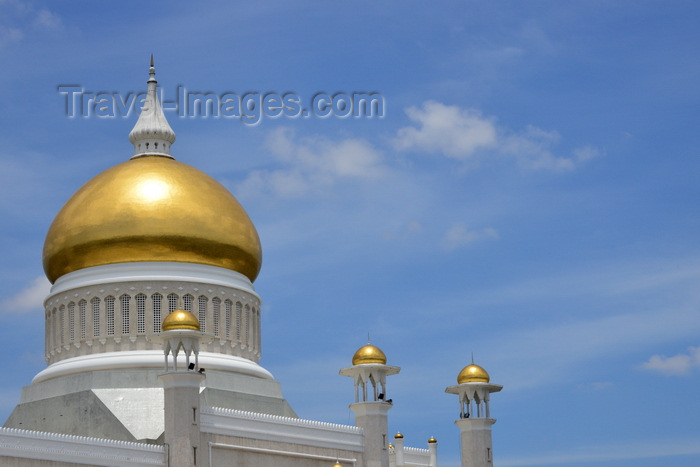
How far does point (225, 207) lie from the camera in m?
40.3

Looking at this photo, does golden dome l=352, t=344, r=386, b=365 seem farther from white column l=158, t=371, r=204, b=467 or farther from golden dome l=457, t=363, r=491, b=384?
white column l=158, t=371, r=204, b=467

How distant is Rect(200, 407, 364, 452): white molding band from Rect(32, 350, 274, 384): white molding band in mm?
2552

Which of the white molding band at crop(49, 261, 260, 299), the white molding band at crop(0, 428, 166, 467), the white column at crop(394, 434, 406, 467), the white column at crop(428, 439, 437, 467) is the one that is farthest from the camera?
the white column at crop(428, 439, 437, 467)

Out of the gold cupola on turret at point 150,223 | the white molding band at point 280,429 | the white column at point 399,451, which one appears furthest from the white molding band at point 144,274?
the white column at point 399,451

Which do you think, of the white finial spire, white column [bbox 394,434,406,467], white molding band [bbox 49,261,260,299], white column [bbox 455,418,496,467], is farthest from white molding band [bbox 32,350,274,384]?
the white finial spire

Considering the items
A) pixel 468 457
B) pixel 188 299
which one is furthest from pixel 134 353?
pixel 468 457

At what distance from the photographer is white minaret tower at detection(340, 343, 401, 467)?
37312mm

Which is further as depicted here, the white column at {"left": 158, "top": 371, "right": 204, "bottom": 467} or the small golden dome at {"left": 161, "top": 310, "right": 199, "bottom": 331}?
the small golden dome at {"left": 161, "top": 310, "right": 199, "bottom": 331}

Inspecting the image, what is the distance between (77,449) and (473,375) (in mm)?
12197

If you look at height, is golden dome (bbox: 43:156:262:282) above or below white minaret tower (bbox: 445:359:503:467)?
above

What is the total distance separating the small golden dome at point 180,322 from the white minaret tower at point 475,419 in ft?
29.0

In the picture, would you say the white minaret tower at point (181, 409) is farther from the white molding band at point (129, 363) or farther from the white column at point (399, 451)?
the white column at point (399, 451)

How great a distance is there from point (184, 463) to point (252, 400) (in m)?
5.20

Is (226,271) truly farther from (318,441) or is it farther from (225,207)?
(318,441)
